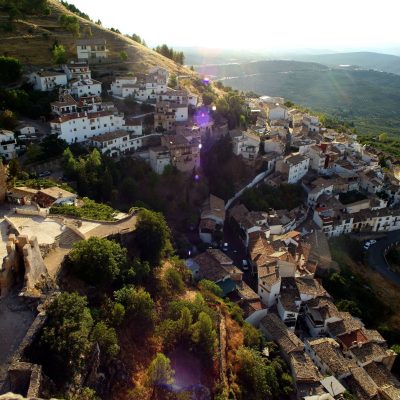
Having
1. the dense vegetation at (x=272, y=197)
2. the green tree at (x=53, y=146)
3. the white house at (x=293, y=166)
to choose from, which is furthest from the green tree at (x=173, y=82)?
the green tree at (x=53, y=146)

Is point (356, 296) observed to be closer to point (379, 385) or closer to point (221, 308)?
point (379, 385)

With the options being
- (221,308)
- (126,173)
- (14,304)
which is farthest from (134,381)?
(126,173)

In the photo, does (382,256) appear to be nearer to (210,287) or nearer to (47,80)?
(210,287)

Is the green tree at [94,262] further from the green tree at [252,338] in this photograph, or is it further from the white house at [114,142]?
the white house at [114,142]

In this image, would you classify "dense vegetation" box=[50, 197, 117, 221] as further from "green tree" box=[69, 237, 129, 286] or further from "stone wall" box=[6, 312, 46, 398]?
"stone wall" box=[6, 312, 46, 398]

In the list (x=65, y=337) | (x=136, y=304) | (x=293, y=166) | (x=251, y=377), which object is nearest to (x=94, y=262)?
(x=136, y=304)
